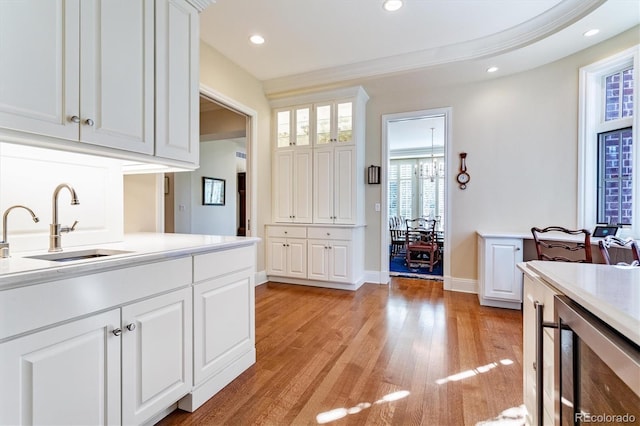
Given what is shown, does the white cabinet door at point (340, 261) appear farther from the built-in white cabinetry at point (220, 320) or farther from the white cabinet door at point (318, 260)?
the built-in white cabinetry at point (220, 320)

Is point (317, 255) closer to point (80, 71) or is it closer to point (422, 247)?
point (422, 247)

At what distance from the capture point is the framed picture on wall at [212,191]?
6118 millimetres

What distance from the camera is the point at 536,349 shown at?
1.10 metres

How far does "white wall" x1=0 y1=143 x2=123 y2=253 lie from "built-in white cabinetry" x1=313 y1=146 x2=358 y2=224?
8.69ft

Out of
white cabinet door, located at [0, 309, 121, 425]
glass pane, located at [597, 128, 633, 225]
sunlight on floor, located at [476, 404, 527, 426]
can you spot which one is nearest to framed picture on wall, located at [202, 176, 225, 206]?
white cabinet door, located at [0, 309, 121, 425]

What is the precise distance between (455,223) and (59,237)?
13.2 ft

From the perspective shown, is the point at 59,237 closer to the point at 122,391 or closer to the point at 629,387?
the point at 122,391

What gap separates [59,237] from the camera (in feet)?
4.88

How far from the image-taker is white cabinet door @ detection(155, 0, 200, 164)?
1.70m

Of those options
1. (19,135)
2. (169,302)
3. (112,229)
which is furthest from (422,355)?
(19,135)

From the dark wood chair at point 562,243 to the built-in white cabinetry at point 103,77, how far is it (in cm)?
316

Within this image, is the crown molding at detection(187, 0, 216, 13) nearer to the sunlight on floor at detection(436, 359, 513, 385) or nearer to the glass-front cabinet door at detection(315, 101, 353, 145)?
the glass-front cabinet door at detection(315, 101, 353, 145)

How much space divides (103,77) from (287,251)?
10.4 feet

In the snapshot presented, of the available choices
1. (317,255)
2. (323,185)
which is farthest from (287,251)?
(323,185)
